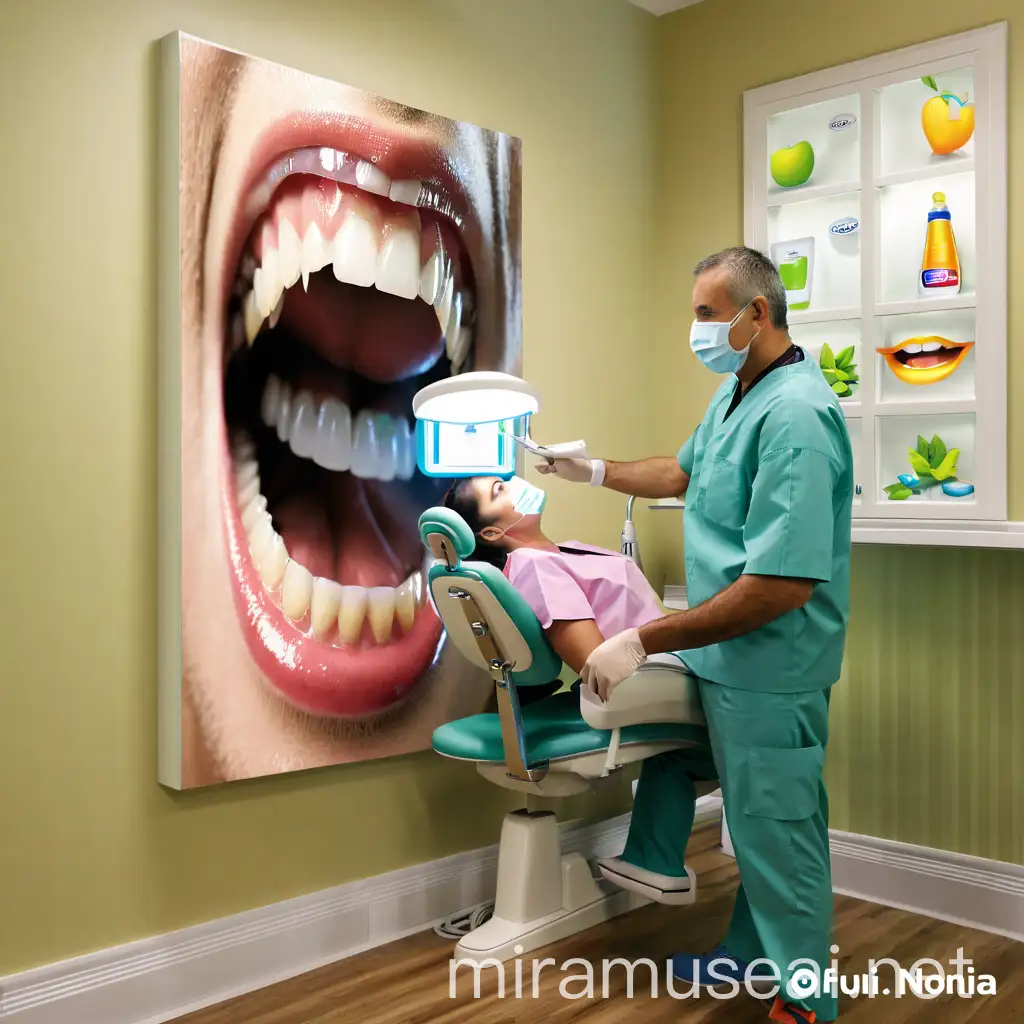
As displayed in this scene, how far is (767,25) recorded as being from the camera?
319 centimetres

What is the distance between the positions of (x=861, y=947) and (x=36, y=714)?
1935mm

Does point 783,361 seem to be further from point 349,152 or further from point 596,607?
point 349,152

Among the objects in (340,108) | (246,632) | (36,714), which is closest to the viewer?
(36,714)

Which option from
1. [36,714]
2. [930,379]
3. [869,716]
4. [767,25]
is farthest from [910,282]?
[36,714]

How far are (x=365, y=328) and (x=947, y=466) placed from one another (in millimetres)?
1542

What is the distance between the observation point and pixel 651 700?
89.9 inches

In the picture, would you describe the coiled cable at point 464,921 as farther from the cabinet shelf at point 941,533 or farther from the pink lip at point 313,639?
the cabinet shelf at point 941,533

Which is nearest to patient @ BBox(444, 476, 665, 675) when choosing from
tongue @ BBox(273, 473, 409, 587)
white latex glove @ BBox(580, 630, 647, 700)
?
white latex glove @ BBox(580, 630, 647, 700)

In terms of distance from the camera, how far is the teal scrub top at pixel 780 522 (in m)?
2.05

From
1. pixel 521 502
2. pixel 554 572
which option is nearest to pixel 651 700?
pixel 554 572

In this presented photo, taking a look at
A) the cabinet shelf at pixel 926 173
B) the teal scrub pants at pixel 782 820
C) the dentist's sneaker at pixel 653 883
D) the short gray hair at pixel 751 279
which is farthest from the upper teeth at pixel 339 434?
the cabinet shelf at pixel 926 173

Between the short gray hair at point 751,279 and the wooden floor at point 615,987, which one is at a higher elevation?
the short gray hair at point 751,279

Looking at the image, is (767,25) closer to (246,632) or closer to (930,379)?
(930,379)

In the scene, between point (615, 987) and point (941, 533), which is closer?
point (615, 987)
